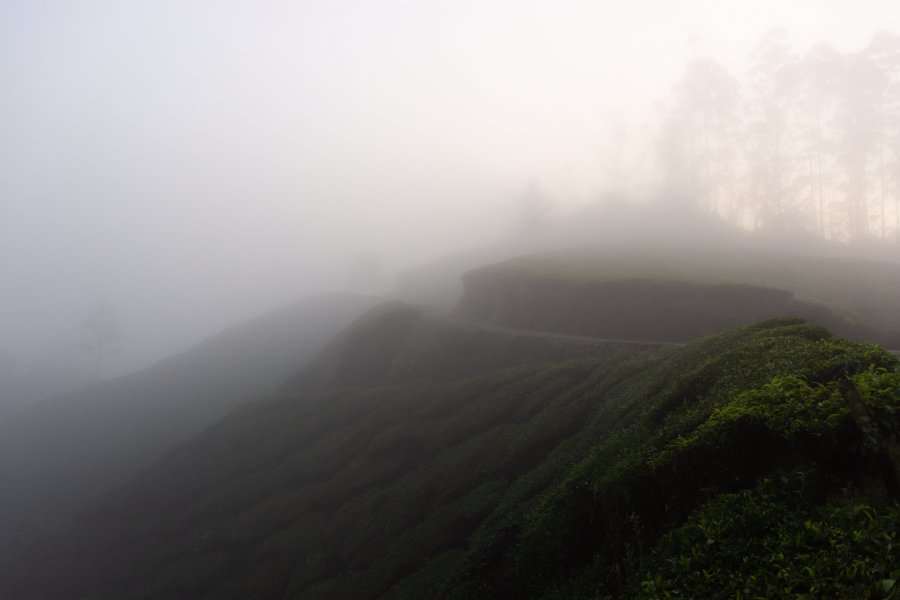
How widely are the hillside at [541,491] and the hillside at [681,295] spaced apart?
1205 cm

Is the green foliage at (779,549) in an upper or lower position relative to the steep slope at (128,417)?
upper

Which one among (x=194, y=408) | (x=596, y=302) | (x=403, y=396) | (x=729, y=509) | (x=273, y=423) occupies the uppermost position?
(x=729, y=509)

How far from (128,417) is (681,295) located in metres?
72.5

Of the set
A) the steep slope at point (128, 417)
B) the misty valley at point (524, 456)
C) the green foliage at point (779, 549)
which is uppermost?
Result: the green foliage at point (779, 549)

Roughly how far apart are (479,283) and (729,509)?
173 feet

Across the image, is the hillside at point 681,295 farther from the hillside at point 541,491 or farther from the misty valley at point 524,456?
the hillside at point 541,491

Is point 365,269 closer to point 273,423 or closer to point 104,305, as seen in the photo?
point 104,305

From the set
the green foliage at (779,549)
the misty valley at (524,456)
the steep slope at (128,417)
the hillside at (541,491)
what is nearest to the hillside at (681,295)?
the misty valley at (524,456)

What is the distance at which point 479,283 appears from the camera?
60.5 meters

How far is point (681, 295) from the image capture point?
3838 cm

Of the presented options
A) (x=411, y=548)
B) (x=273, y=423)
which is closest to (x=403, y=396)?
(x=273, y=423)

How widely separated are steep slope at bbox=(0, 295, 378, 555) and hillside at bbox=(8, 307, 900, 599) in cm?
1291

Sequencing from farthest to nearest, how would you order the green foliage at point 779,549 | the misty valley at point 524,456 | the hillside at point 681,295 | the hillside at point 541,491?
the hillside at point 681,295 < the misty valley at point 524,456 < the hillside at point 541,491 < the green foliage at point 779,549

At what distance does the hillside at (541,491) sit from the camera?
24.0ft
